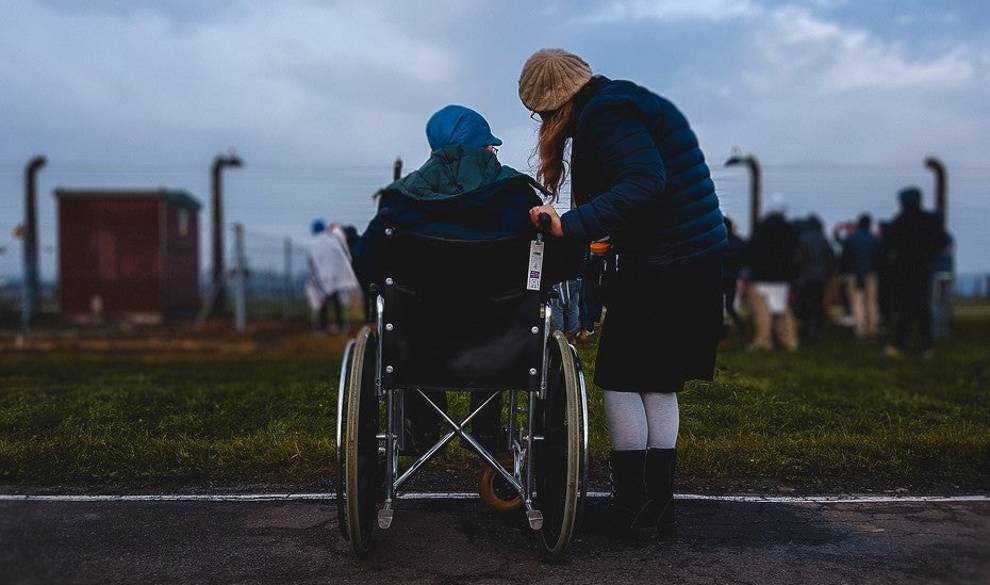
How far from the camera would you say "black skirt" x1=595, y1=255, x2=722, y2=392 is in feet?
11.9

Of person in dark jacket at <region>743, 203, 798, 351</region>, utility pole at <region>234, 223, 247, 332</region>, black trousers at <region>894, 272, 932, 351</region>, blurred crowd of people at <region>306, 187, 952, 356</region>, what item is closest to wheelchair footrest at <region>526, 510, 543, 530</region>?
blurred crowd of people at <region>306, 187, 952, 356</region>

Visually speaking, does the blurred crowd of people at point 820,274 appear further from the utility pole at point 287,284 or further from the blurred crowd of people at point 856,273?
the utility pole at point 287,284

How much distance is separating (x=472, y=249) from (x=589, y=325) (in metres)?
0.82

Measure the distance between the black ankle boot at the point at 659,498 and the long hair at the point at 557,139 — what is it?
1.05 meters

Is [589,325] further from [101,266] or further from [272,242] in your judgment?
[101,266]

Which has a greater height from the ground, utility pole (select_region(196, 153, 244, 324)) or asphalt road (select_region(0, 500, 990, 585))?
utility pole (select_region(196, 153, 244, 324))

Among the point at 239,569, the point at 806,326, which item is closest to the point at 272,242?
the point at 806,326

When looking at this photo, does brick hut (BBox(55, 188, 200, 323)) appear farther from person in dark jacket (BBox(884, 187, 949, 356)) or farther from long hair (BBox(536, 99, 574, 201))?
long hair (BBox(536, 99, 574, 201))

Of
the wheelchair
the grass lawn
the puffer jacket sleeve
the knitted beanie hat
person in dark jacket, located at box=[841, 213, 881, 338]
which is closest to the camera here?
the wheelchair

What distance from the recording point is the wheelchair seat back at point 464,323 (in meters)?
3.31

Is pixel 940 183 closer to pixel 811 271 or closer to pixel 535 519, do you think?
pixel 811 271

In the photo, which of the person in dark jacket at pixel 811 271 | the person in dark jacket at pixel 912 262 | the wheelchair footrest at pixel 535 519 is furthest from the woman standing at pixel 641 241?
the person in dark jacket at pixel 811 271

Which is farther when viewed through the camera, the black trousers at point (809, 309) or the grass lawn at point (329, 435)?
the black trousers at point (809, 309)

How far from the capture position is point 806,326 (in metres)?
13.7
